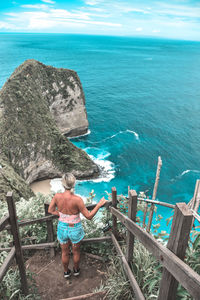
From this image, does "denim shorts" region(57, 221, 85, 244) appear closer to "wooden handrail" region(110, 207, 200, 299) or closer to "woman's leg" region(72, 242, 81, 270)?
"woman's leg" region(72, 242, 81, 270)

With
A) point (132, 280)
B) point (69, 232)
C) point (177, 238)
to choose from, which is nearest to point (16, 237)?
point (69, 232)

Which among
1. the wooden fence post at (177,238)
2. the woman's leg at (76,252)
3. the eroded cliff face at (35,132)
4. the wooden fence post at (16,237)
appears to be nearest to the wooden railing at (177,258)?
the wooden fence post at (177,238)

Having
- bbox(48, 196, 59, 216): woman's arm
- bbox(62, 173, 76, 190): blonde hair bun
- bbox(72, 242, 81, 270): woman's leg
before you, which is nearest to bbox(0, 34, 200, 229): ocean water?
bbox(72, 242, 81, 270): woman's leg

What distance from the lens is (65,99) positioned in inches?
1781

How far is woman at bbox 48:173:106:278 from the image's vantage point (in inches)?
174

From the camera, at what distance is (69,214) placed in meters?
4.59

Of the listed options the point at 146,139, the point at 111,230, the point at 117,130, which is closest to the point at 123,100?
the point at 117,130

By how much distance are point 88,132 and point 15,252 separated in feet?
153

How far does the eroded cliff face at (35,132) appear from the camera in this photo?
2694 cm

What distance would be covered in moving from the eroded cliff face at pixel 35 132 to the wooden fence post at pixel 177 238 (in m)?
24.2

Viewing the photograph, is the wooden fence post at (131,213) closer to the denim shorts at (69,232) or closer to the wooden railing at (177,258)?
the wooden railing at (177,258)

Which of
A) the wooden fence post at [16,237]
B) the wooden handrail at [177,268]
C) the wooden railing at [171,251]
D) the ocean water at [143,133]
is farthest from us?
the ocean water at [143,133]

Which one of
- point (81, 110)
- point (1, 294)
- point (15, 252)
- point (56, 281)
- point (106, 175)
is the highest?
point (15, 252)

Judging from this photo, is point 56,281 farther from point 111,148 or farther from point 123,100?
point 123,100
